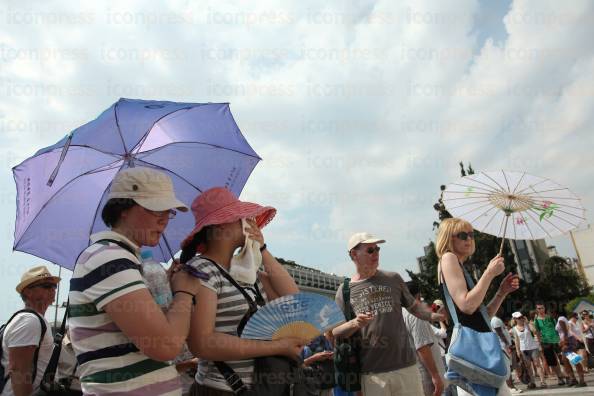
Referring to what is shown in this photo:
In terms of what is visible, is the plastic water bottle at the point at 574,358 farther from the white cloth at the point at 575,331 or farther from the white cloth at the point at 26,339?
the white cloth at the point at 26,339

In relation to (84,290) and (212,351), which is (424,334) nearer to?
(212,351)

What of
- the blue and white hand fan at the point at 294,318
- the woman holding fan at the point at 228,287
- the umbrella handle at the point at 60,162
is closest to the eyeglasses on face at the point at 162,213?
the woman holding fan at the point at 228,287

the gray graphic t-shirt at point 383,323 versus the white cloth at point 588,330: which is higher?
the white cloth at point 588,330

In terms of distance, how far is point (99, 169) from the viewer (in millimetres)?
3641

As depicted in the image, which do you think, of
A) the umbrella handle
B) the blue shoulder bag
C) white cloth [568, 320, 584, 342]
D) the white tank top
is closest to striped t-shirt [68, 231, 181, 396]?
the umbrella handle

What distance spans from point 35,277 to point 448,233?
3.49 meters

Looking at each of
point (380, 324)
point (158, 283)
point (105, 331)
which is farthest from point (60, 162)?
point (380, 324)

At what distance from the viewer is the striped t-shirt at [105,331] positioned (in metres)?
1.78

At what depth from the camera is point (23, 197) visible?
3549 millimetres

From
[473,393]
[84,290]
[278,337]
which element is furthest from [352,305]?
[84,290]

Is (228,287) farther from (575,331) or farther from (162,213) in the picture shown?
(575,331)

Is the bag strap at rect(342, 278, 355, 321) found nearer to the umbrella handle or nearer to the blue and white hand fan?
the blue and white hand fan

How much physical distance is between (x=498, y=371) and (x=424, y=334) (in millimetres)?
3229

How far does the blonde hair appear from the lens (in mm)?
3402
